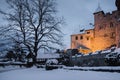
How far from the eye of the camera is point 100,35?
208 ft

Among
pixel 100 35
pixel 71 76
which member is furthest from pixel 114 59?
pixel 100 35

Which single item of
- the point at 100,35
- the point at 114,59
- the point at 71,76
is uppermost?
the point at 100,35

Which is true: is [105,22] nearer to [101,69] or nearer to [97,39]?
[97,39]

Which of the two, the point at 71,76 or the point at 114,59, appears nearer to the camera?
the point at 71,76

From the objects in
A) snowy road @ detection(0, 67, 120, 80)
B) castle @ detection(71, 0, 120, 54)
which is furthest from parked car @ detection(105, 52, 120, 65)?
castle @ detection(71, 0, 120, 54)

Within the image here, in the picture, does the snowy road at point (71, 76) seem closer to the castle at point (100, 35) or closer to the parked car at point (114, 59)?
the parked car at point (114, 59)

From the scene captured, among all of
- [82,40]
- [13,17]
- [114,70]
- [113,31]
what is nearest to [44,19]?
[13,17]

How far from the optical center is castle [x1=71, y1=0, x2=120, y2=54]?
60134mm

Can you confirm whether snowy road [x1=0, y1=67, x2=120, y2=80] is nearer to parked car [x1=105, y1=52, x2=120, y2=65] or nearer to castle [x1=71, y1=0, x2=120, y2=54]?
parked car [x1=105, y1=52, x2=120, y2=65]

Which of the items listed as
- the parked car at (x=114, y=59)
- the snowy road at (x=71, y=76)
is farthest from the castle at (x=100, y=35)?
the snowy road at (x=71, y=76)

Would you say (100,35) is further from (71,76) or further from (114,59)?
(71,76)

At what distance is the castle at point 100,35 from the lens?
60134 millimetres

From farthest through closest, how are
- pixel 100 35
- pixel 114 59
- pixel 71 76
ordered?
pixel 100 35
pixel 114 59
pixel 71 76

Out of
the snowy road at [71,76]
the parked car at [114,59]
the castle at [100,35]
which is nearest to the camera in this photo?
the snowy road at [71,76]
